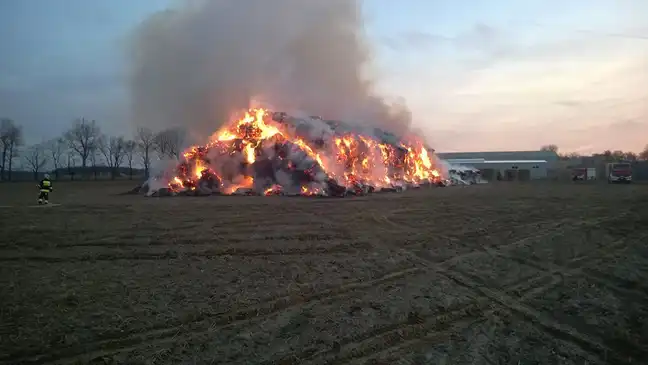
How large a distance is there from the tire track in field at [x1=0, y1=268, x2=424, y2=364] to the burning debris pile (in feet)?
80.7

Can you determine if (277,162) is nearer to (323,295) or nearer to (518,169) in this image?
(323,295)

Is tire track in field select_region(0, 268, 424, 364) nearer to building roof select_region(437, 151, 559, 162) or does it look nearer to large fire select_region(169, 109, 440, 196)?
large fire select_region(169, 109, 440, 196)

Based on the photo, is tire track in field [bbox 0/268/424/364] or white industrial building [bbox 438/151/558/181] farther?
white industrial building [bbox 438/151/558/181]

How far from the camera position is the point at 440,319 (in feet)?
24.3

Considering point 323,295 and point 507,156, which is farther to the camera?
point 507,156

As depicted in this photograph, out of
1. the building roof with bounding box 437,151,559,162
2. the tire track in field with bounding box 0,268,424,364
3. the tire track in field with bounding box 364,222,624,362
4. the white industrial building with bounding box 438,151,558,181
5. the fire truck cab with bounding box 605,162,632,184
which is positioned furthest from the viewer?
the building roof with bounding box 437,151,559,162

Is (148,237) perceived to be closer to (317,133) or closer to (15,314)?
(15,314)

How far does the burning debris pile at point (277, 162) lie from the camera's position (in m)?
34.5

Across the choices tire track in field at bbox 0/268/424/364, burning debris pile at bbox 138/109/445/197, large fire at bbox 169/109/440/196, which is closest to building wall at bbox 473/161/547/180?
burning debris pile at bbox 138/109/445/197

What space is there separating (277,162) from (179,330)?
29218 mm

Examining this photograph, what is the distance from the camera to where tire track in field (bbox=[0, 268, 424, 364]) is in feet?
19.0

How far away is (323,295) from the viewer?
8406mm

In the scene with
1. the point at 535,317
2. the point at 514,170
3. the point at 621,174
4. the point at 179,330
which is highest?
the point at 514,170

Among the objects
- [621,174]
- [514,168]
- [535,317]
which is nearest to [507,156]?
[514,168]
